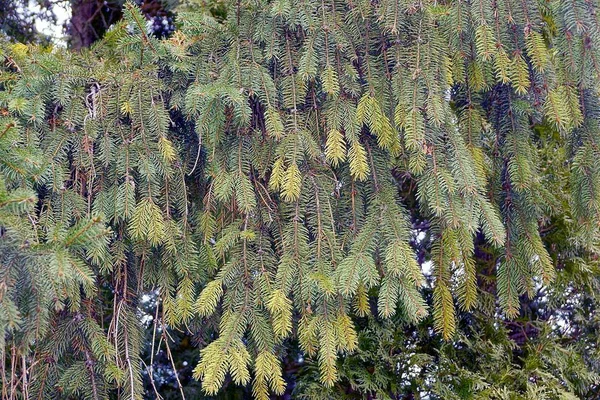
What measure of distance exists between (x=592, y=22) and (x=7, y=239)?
181cm

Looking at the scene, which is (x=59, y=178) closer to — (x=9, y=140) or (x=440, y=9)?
(x=9, y=140)

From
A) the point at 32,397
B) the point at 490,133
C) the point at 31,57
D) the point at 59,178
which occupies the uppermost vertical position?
the point at 31,57

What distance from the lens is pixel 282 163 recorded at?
1989 mm

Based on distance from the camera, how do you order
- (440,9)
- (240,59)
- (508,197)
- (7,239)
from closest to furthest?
(7,239)
(440,9)
(240,59)
(508,197)

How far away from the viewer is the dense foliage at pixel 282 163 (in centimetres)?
196

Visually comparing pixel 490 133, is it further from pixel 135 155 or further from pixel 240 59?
pixel 135 155

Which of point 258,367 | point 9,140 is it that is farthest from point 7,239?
point 258,367

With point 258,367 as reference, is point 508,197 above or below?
above

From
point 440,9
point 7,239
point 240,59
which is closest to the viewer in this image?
point 7,239

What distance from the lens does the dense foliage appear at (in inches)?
77.0

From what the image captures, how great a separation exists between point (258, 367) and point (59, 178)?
2.79 feet

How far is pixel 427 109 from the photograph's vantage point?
1944mm

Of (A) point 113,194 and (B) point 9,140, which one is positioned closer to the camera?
(B) point 9,140

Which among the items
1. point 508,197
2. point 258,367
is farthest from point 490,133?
point 258,367
